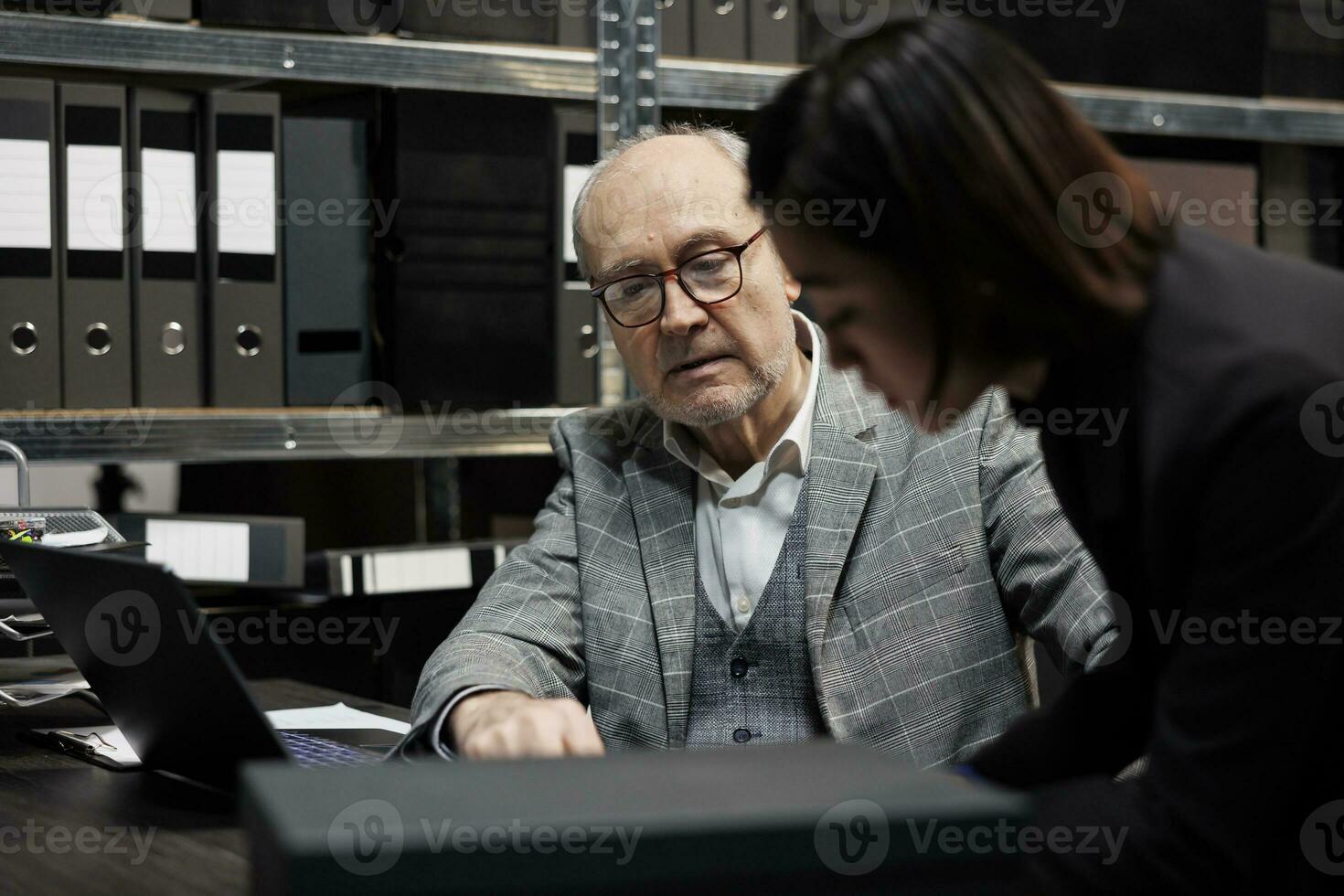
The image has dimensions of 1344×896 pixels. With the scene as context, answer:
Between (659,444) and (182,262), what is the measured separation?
0.71 metres

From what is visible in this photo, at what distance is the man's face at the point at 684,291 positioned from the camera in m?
1.43

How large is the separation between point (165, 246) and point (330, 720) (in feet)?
2.57

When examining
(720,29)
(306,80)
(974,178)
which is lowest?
(974,178)

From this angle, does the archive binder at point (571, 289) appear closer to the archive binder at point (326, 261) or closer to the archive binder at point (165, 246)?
the archive binder at point (326, 261)

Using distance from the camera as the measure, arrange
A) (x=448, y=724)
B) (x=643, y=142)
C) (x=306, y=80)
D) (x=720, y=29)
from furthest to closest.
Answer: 1. (x=720, y=29)
2. (x=306, y=80)
3. (x=643, y=142)
4. (x=448, y=724)

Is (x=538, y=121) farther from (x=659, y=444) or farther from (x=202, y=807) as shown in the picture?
(x=202, y=807)

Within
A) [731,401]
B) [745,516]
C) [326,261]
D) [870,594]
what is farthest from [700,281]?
[326,261]

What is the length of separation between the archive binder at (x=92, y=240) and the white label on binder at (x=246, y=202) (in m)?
0.12

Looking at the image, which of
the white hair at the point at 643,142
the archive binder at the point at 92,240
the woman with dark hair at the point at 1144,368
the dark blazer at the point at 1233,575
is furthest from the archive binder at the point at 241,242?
the dark blazer at the point at 1233,575

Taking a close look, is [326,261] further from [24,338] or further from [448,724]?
[448,724]

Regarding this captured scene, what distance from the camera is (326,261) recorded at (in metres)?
1.89

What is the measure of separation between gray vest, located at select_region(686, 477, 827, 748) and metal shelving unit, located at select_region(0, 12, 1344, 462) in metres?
0.67

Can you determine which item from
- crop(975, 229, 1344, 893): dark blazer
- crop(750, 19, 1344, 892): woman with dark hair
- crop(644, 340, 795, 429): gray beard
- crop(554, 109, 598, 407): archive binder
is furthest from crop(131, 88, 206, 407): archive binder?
crop(975, 229, 1344, 893): dark blazer

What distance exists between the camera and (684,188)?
1.45 meters
